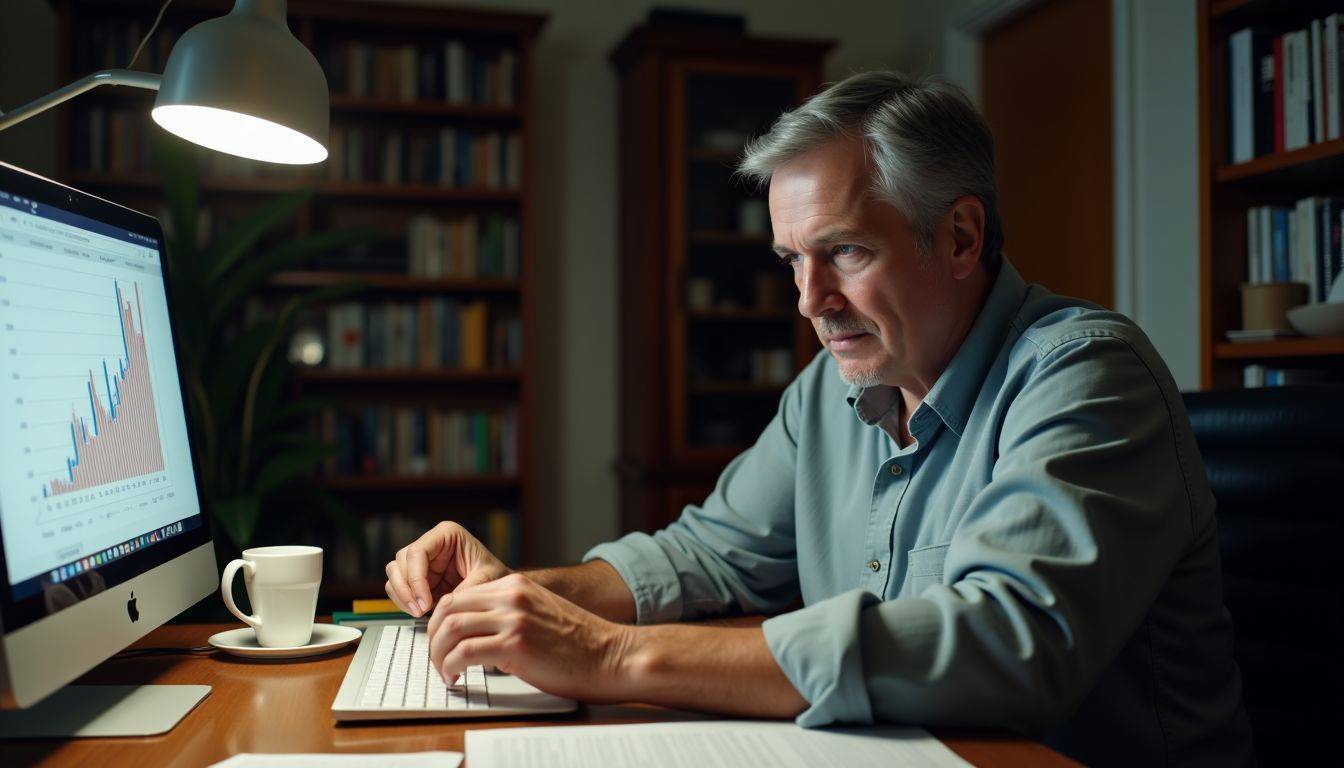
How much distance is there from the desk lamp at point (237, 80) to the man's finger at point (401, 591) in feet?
1.53

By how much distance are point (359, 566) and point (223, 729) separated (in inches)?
107

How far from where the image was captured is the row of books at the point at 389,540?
3391 millimetres

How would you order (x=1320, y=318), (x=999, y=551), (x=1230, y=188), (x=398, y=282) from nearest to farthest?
(x=999, y=551) → (x=1320, y=318) → (x=1230, y=188) → (x=398, y=282)

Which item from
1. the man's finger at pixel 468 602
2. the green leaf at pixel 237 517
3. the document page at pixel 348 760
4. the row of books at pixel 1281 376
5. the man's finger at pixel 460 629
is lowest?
the green leaf at pixel 237 517

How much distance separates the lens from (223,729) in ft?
2.59

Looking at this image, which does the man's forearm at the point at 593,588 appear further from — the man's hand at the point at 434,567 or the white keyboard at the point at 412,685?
the white keyboard at the point at 412,685

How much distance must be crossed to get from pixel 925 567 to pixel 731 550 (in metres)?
0.32

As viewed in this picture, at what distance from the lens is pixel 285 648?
101 cm

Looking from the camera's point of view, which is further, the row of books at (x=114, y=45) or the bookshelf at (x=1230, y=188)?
the row of books at (x=114, y=45)

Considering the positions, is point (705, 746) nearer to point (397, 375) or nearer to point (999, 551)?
point (999, 551)

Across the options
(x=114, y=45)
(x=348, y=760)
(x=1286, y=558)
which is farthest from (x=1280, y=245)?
(x=114, y=45)

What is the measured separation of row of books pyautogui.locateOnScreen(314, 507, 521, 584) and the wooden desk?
8.10 feet

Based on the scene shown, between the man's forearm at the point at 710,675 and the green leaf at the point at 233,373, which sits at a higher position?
the green leaf at the point at 233,373

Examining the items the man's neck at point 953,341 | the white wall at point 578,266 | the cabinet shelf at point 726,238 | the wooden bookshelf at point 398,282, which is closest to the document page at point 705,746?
the man's neck at point 953,341
